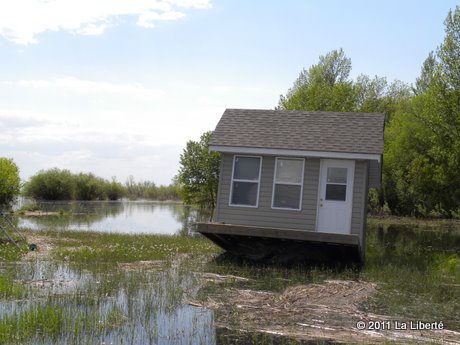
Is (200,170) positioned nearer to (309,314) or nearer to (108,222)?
(108,222)

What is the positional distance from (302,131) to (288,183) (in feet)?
5.54

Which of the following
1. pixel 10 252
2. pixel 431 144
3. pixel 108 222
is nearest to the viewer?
pixel 10 252

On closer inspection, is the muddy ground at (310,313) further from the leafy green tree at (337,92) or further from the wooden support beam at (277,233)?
the leafy green tree at (337,92)

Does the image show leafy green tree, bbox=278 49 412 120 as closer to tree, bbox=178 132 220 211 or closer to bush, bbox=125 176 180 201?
tree, bbox=178 132 220 211

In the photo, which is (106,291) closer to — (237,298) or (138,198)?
(237,298)

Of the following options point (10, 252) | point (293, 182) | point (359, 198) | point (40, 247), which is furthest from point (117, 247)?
point (359, 198)

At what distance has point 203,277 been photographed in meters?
13.8

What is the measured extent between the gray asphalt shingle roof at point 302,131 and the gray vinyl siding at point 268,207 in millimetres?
513

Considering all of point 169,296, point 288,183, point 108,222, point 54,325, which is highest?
point 288,183

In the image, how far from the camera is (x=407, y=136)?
159ft

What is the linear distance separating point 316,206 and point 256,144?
250cm

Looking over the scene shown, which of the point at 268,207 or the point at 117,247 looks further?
the point at 117,247

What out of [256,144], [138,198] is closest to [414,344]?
[256,144]

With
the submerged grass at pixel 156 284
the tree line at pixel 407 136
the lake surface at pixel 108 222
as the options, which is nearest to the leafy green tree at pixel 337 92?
the tree line at pixel 407 136
